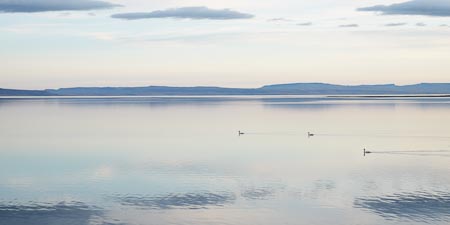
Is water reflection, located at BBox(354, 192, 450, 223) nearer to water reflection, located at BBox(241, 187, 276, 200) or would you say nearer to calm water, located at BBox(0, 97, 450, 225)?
calm water, located at BBox(0, 97, 450, 225)

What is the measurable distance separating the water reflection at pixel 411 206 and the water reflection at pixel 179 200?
16.1ft

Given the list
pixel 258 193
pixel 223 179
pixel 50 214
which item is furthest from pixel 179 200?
pixel 223 179

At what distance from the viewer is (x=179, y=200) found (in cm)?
2327

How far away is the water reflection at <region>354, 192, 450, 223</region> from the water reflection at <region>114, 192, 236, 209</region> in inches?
194

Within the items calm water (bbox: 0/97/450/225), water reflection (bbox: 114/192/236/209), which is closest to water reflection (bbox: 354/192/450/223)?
calm water (bbox: 0/97/450/225)

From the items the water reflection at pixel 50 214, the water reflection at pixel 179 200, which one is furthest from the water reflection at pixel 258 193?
the water reflection at pixel 50 214

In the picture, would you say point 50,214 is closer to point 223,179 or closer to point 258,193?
point 258,193

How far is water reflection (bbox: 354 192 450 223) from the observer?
2073cm

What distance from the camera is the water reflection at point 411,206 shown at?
2073 cm

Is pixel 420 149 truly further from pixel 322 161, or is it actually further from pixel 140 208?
pixel 140 208

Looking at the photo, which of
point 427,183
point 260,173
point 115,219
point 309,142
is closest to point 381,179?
point 427,183

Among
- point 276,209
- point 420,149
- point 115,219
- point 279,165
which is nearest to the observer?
point 115,219

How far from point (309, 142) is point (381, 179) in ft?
58.2

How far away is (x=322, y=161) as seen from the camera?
3494 cm
